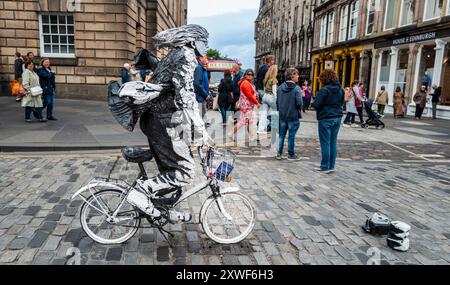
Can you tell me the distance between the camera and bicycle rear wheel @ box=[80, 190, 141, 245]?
3.61m

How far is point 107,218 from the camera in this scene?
3670 millimetres

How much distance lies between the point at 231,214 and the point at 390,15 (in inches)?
1076

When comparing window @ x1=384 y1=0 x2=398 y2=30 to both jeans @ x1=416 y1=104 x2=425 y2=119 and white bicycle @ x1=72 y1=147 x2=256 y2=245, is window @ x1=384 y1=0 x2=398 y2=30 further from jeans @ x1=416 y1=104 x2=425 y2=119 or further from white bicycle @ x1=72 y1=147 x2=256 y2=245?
white bicycle @ x1=72 y1=147 x2=256 y2=245

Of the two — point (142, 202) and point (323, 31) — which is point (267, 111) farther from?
point (323, 31)

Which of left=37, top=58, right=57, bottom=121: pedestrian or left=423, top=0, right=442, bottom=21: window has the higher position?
left=423, top=0, right=442, bottom=21: window

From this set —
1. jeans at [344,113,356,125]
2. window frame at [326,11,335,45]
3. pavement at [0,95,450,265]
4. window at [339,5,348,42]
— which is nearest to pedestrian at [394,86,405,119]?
jeans at [344,113,356,125]

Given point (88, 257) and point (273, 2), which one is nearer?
point (88, 257)

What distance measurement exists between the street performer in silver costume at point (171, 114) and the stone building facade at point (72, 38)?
50.4ft

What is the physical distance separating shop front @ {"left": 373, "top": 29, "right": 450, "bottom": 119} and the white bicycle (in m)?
20.1

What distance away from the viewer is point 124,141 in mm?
8664
